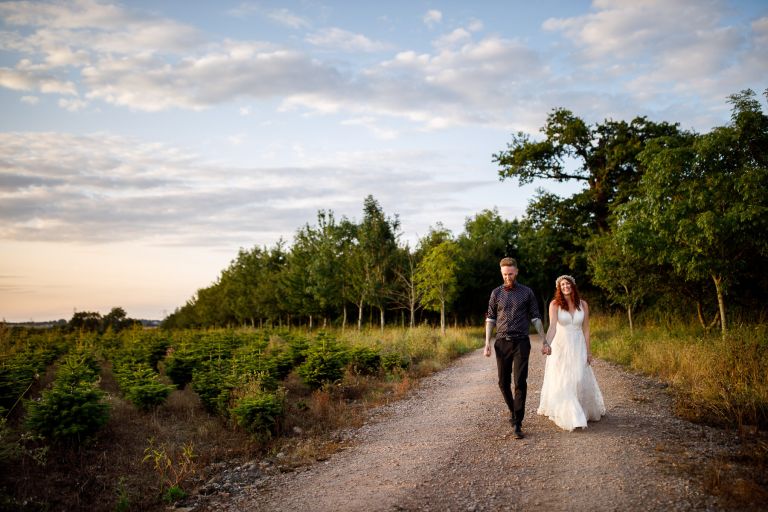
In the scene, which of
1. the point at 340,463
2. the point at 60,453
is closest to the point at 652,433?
the point at 340,463

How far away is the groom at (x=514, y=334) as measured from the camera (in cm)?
687

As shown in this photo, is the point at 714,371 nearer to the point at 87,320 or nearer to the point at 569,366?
the point at 569,366

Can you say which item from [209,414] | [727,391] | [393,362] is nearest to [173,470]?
[209,414]

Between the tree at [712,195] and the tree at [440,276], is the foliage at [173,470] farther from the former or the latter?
the tree at [440,276]

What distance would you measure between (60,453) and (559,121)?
27151 millimetres

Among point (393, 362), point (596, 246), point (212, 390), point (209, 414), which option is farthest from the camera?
point (596, 246)

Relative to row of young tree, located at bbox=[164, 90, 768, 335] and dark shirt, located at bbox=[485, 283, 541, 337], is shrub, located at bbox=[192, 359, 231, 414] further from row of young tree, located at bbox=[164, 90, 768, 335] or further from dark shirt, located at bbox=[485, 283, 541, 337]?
row of young tree, located at bbox=[164, 90, 768, 335]

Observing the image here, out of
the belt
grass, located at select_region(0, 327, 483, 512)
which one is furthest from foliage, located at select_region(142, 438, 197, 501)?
the belt

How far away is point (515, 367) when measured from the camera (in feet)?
22.6

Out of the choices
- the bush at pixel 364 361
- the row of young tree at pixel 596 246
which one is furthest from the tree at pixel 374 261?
the bush at pixel 364 361

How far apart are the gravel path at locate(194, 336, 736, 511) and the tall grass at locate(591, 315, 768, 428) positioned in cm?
57

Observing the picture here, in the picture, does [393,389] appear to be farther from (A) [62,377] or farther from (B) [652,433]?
(A) [62,377]

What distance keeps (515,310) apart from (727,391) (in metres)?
4.07

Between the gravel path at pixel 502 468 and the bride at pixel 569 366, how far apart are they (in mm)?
266
